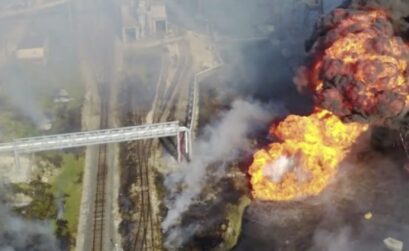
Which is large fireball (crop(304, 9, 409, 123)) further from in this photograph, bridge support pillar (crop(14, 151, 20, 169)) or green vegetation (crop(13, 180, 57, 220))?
bridge support pillar (crop(14, 151, 20, 169))

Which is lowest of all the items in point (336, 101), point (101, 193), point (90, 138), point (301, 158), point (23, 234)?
point (23, 234)

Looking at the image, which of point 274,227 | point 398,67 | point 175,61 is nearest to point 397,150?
point 398,67

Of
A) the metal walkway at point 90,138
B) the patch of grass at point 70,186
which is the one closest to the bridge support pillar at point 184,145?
the metal walkway at point 90,138

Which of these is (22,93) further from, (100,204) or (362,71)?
(362,71)

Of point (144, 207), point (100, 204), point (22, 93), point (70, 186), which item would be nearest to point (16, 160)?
point (70, 186)

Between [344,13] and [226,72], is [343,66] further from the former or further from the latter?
[226,72]

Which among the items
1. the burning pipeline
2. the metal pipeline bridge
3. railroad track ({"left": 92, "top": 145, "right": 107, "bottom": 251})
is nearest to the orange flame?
the burning pipeline

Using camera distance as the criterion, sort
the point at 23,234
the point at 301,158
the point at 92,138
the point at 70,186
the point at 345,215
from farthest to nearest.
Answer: the point at 70,186 → the point at 92,138 → the point at 301,158 → the point at 345,215 → the point at 23,234
